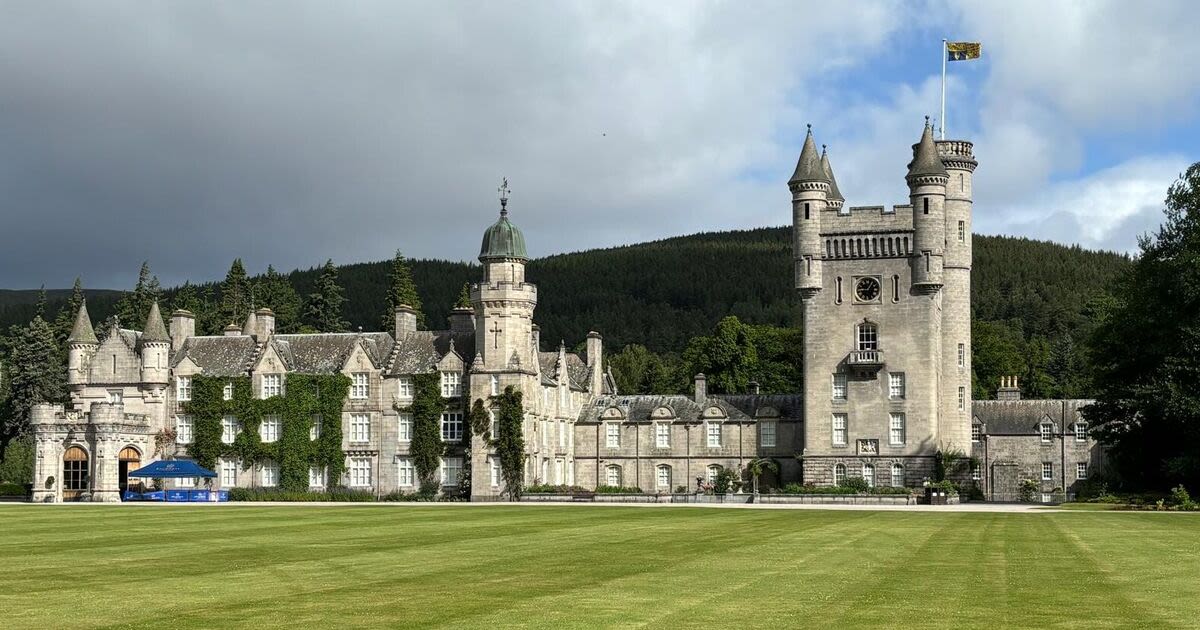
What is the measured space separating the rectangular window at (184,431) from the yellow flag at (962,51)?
147 feet

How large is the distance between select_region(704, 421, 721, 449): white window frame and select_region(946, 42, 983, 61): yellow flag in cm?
2310

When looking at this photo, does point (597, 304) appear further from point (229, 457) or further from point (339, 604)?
point (339, 604)

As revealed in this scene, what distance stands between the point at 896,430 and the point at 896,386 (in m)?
2.23

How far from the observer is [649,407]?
264ft

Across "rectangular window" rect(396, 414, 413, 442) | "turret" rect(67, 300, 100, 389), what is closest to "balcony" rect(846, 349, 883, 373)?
"rectangular window" rect(396, 414, 413, 442)

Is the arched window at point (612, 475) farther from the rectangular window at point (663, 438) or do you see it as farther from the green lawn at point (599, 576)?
the green lawn at point (599, 576)

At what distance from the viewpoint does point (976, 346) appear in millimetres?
103750

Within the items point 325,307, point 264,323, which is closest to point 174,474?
point 264,323

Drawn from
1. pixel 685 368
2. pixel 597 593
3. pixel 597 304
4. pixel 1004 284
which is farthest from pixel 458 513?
pixel 597 304

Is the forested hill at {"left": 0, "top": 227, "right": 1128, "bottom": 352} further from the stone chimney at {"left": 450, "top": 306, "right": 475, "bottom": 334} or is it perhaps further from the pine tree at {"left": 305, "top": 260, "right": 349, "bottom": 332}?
the stone chimney at {"left": 450, "top": 306, "right": 475, "bottom": 334}

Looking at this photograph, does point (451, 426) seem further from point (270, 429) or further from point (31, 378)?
point (31, 378)

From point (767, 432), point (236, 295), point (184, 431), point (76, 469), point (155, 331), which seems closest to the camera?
point (76, 469)

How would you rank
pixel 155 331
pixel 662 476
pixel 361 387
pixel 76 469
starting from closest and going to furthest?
1. pixel 76 469
2. pixel 361 387
3. pixel 155 331
4. pixel 662 476

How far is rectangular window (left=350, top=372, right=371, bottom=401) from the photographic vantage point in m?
76.6
